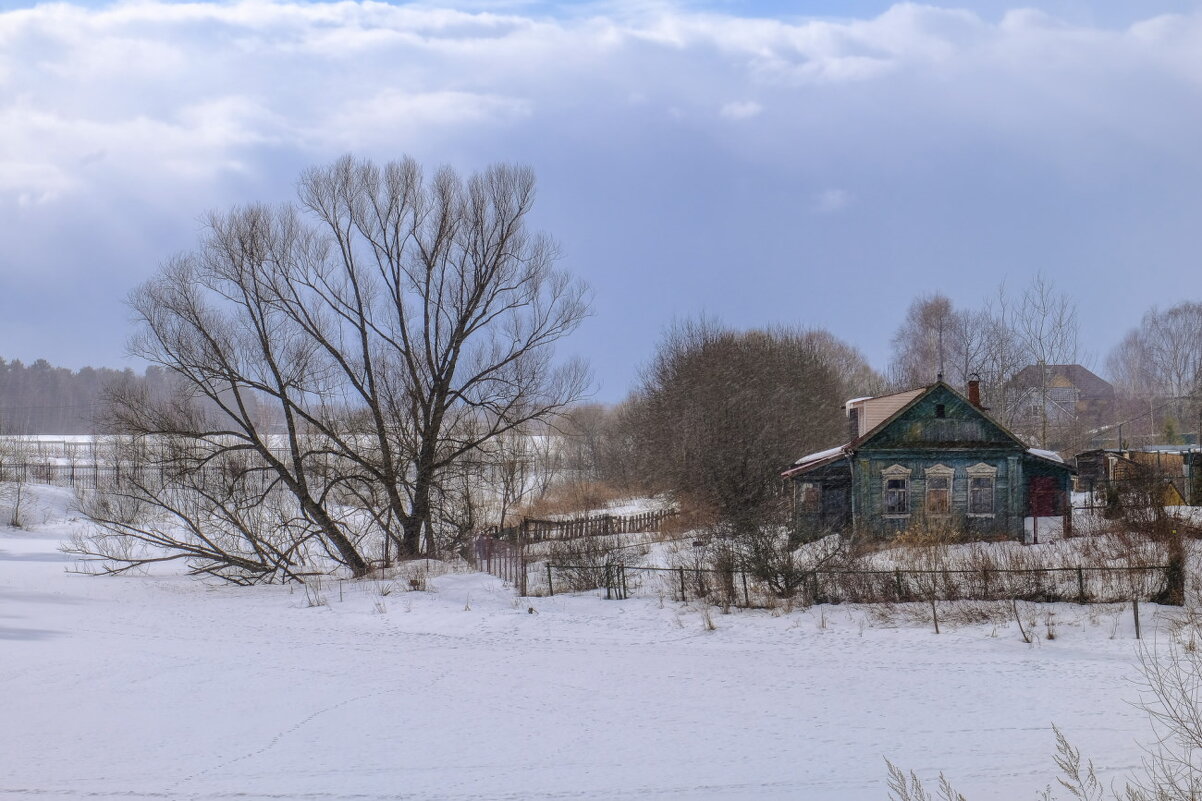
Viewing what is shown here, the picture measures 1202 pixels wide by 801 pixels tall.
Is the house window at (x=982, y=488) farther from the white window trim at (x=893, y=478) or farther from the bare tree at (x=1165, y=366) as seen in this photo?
the bare tree at (x=1165, y=366)

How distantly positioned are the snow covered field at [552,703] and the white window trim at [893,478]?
11.8m

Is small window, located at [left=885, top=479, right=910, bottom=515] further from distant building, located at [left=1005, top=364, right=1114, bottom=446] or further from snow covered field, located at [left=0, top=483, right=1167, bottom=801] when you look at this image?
distant building, located at [left=1005, top=364, right=1114, bottom=446]

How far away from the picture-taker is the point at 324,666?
54.4ft

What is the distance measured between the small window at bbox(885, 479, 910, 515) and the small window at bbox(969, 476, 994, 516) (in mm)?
1964

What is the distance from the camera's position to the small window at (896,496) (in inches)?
1181

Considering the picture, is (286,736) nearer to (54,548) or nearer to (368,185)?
(368,185)

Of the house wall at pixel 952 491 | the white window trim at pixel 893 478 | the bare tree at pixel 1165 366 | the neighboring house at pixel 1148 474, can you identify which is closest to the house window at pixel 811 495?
the house wall at pixel 952 491

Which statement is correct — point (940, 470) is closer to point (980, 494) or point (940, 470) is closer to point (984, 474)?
point (984, 474)

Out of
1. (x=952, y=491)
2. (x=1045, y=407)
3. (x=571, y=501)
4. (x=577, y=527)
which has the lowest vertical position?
(x=577, y=527)

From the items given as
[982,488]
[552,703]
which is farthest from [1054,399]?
[552,703]

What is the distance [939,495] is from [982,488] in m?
1.37

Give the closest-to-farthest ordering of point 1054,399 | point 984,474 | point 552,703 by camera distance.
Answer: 1. point 552,703
2. point 984,474
3. point 1054,399

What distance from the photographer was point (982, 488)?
97.8ft

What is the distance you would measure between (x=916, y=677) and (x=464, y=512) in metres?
18.2
